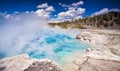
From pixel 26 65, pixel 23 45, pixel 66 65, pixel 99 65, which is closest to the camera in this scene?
pixel 26 65

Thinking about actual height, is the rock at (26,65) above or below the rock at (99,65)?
above

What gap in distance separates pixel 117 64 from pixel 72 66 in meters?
1.10

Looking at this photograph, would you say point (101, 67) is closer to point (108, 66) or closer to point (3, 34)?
point (108, 66)

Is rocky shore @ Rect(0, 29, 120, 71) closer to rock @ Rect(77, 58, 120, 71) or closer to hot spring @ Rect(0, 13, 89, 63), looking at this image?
rock @ Rect(77, 58, 120, 71)

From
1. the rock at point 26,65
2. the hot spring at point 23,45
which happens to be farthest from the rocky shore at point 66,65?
the hot spring at point 23,45

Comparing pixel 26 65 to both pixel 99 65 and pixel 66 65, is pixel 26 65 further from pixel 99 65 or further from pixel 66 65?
pixel 99 65

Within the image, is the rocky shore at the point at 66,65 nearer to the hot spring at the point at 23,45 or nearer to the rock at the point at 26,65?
the rock at the point at 26,65

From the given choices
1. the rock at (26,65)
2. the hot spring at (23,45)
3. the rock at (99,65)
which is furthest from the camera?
the hot spring at (23,45)

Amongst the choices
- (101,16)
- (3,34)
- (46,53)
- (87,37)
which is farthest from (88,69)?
(101,16)

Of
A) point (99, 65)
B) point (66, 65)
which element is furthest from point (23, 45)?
point (99, 65)

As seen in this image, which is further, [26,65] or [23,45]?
[23,45]

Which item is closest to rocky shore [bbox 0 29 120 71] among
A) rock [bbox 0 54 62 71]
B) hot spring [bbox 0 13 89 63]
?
rock [bbox 0 54 62 71]

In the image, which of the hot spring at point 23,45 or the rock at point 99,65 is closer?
the rock at point 99,65

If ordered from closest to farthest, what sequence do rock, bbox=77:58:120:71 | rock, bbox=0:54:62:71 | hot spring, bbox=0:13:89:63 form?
rock, bbox=0:54:62:71 → rock, bbox=77:58:120:71 → hot spring, bbox=0:13:89:63
